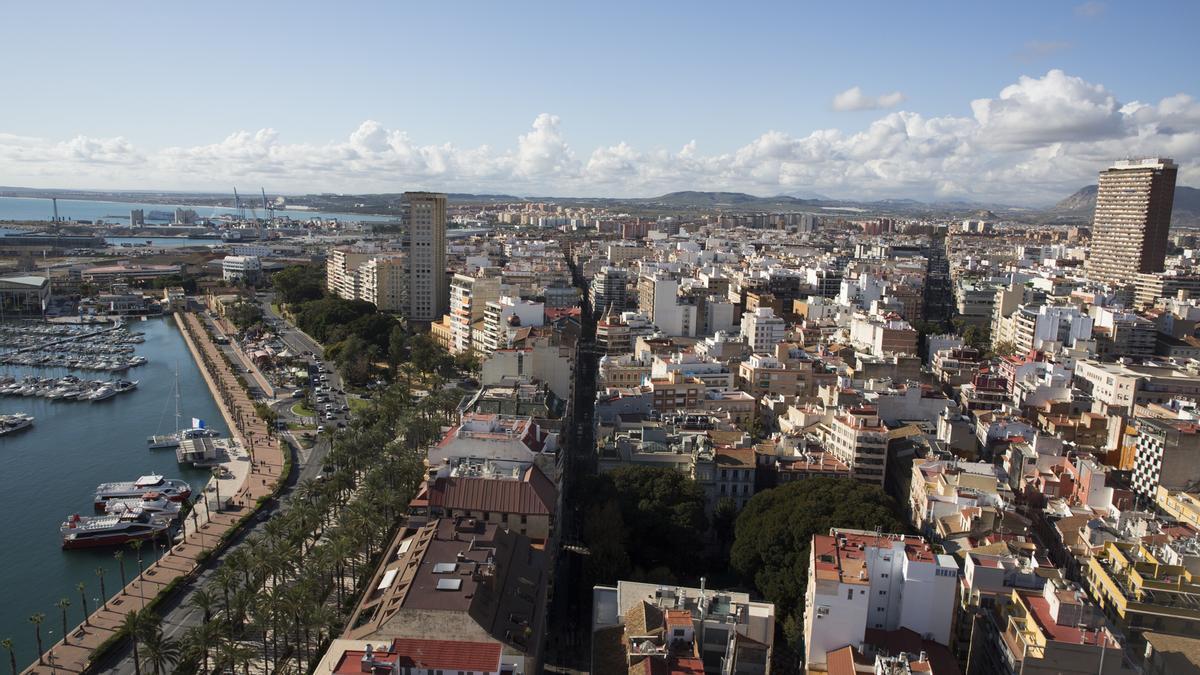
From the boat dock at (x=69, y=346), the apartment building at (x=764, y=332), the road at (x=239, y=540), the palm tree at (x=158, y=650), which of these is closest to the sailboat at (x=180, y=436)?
the road at (x=239, y=540)

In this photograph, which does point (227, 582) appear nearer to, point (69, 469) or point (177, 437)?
point (69, 469)

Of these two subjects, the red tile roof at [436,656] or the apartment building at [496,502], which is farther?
the apartment building at [496,502]

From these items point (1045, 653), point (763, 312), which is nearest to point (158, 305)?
point (763, 312)

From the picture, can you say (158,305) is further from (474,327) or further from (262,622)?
(262,622)

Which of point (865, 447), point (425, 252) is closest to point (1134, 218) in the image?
point (425, 252)

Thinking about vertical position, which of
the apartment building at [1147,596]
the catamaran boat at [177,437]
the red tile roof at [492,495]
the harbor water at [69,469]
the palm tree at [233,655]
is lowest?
the harbor water at [69,469]

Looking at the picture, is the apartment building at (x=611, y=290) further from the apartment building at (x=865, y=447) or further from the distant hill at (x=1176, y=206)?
the distant hill at (x=1176, y=206)
